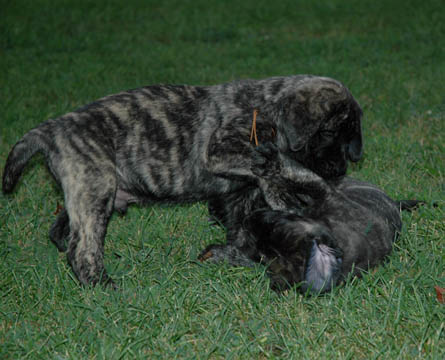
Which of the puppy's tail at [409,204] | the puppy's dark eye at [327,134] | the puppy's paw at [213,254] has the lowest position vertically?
the puppy's paw at [213,254]

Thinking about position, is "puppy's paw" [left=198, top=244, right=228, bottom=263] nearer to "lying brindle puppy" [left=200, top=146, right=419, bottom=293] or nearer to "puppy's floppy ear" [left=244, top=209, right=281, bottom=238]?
"lying brindle puppy" [left=200, top=146, right=419, bottom=293]

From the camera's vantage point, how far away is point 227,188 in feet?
15.1

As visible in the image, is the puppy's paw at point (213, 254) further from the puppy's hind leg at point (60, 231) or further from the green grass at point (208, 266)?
the puppy's hind leg at point (60, 231)

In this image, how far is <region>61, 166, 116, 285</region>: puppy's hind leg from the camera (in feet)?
12.5

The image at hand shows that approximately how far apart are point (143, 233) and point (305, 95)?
67.3 inches

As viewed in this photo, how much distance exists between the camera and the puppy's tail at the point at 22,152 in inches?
161

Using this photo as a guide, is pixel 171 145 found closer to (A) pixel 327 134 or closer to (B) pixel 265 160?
(B) pixel 265 160

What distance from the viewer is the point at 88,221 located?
3855 millimetres

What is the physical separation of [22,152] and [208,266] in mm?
1649

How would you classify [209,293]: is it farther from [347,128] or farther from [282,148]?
[347,128]

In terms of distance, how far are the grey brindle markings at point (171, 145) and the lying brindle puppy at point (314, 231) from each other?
0.48ft

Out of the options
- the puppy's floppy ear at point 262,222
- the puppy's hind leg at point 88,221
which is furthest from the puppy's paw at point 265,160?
the puppy's hind leg at point 88,221

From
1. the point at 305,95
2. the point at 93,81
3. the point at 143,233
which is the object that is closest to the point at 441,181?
the point at 305,95

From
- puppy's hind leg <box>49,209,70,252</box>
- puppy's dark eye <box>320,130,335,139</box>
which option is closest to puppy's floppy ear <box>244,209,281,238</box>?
puppy's dark eye <box>320,130,335,139</box>
